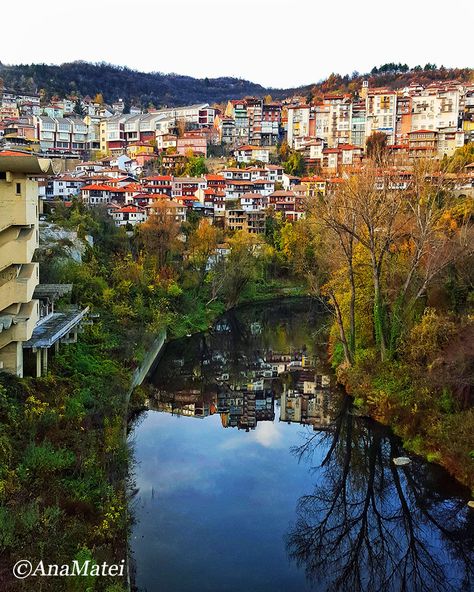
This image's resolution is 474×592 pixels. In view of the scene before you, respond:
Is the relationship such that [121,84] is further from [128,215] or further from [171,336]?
[171,336]

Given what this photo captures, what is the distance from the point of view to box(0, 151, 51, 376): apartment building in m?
11.7

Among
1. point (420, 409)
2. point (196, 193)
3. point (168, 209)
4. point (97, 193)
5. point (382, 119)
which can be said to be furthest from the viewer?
point (382, 119)

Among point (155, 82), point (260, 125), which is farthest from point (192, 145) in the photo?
point (155, 82)

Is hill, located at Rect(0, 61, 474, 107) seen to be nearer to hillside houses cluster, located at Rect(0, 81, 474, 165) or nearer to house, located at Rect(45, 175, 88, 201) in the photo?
hillside houses cluster, located at Rect(0, 81, 474, 165)

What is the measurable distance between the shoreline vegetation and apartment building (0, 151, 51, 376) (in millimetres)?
721

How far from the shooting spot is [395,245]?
19.5m

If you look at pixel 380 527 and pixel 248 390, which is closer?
pixel 380 527

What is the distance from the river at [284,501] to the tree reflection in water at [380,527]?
0.08 feet

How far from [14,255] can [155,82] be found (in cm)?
10871

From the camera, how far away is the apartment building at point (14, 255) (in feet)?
38.3

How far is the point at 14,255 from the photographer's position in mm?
11906

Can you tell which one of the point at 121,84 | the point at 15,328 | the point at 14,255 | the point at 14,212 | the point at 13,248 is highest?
the point at 121,84

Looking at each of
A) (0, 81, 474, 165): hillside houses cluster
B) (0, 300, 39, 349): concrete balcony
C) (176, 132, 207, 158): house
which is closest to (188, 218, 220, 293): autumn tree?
(0, 300, 39, 349): concrete balcony

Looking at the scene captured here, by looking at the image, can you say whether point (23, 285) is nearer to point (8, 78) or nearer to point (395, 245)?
point (395, 245)
